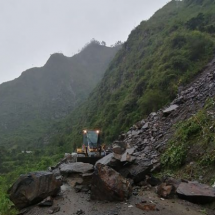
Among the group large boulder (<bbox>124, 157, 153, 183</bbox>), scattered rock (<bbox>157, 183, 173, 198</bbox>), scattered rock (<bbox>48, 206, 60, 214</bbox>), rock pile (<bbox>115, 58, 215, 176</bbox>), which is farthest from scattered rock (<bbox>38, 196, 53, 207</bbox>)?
rock pile (<bbox>115, 58, 215, 176</bbox>)

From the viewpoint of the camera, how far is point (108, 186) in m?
7.93

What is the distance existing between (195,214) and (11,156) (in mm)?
49342

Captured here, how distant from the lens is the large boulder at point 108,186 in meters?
7.87

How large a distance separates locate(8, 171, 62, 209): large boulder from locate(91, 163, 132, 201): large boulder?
61.6 inches

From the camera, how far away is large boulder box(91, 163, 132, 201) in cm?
787

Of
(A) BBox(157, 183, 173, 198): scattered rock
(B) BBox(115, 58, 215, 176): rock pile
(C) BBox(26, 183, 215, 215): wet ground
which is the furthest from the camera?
(B) BBox(115, 58, 215, 176): rock pile

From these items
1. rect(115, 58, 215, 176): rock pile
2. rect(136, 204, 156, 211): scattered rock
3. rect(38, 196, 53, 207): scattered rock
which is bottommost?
rect(38, 196, 53, 207): scattered rock

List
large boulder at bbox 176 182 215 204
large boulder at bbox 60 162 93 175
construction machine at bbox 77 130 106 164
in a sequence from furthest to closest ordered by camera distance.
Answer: construction machine at bbox 77 130 106 164, large boulder at bbox 60 162 93 175, large boulder at bbox 176 182 215 204

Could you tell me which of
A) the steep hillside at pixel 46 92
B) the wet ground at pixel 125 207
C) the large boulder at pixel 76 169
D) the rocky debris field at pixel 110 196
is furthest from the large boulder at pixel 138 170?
the steep hillside at pixel 46 92

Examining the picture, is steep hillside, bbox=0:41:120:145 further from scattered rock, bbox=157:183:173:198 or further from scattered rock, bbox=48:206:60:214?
scattered rock, bbox=157:183:173:198

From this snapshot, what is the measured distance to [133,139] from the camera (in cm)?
1638

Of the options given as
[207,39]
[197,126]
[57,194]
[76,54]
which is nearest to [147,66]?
[207,39]

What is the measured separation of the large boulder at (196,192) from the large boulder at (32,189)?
4.19m

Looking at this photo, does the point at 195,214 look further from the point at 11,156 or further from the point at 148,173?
the point at 11,156
